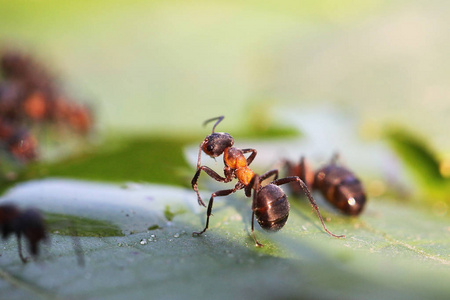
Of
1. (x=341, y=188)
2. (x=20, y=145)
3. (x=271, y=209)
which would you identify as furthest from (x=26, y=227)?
(x=341, y=188)

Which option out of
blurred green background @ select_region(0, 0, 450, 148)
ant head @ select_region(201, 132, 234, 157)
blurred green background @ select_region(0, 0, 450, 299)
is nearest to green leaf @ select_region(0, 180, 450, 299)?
blurred green background @ select_region(0, 0, 450, 299)

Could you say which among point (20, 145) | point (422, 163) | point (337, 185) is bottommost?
point (20, 145)

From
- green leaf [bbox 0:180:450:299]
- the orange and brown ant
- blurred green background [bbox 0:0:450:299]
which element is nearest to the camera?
green leaf [bbox 0:180:450:299]

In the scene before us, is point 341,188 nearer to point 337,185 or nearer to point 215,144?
point 337,185

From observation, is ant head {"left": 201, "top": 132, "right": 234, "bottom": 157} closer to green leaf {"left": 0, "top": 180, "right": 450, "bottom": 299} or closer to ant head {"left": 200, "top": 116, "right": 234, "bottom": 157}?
ant head {"left": 200, "top": 116, "right": 234, "bottom": 157}

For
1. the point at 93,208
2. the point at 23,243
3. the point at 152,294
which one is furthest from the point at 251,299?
the point at 93,208

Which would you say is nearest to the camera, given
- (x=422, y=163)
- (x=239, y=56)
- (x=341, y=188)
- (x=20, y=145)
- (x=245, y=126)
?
(x=341, y=188)
